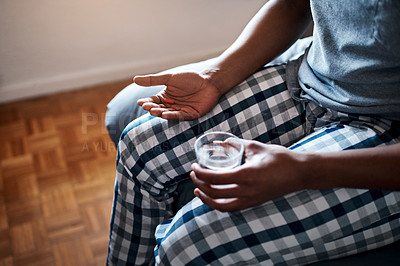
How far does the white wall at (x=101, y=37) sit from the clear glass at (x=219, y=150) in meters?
1.08

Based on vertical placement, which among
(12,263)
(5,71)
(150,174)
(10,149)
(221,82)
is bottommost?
(12,263)

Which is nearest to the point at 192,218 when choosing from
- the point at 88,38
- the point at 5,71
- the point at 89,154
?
the point at 89,154

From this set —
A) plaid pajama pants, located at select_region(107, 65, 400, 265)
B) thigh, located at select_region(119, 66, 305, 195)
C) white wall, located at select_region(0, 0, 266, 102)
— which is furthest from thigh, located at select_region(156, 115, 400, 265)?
white wall, located at select_region(0, 0, 266, 102)

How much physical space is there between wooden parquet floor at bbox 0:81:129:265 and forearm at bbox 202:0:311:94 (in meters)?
0.70

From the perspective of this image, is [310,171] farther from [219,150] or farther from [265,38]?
[265,38]

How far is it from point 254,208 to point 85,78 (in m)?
1.34

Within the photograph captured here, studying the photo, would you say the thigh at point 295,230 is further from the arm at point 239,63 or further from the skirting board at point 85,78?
the skirting board at point 85,78

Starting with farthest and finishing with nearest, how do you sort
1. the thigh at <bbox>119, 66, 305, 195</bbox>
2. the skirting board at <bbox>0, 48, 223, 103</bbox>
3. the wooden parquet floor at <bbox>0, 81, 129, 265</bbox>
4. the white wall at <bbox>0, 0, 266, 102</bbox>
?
the skirting board at <bbox>0, 48, 223, 103</bbox> < the white wall at <bbox>0, 0, 266, 102</bbox> < the wooden parquet floor at <bbox>0, 81, 129, 265</bbox> < the thigh at <bbox>119, 66, 305, 195</bbox>

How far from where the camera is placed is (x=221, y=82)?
956mm

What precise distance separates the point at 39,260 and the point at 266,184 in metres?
0.87

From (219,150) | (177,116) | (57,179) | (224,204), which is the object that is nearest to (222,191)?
(224,204)

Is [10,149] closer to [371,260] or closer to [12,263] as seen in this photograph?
[12,263]

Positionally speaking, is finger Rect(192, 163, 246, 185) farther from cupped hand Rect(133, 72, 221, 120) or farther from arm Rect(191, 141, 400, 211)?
cupped hand Rect(133, 72, 221, 120)

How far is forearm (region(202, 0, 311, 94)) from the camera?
38.6 inches
